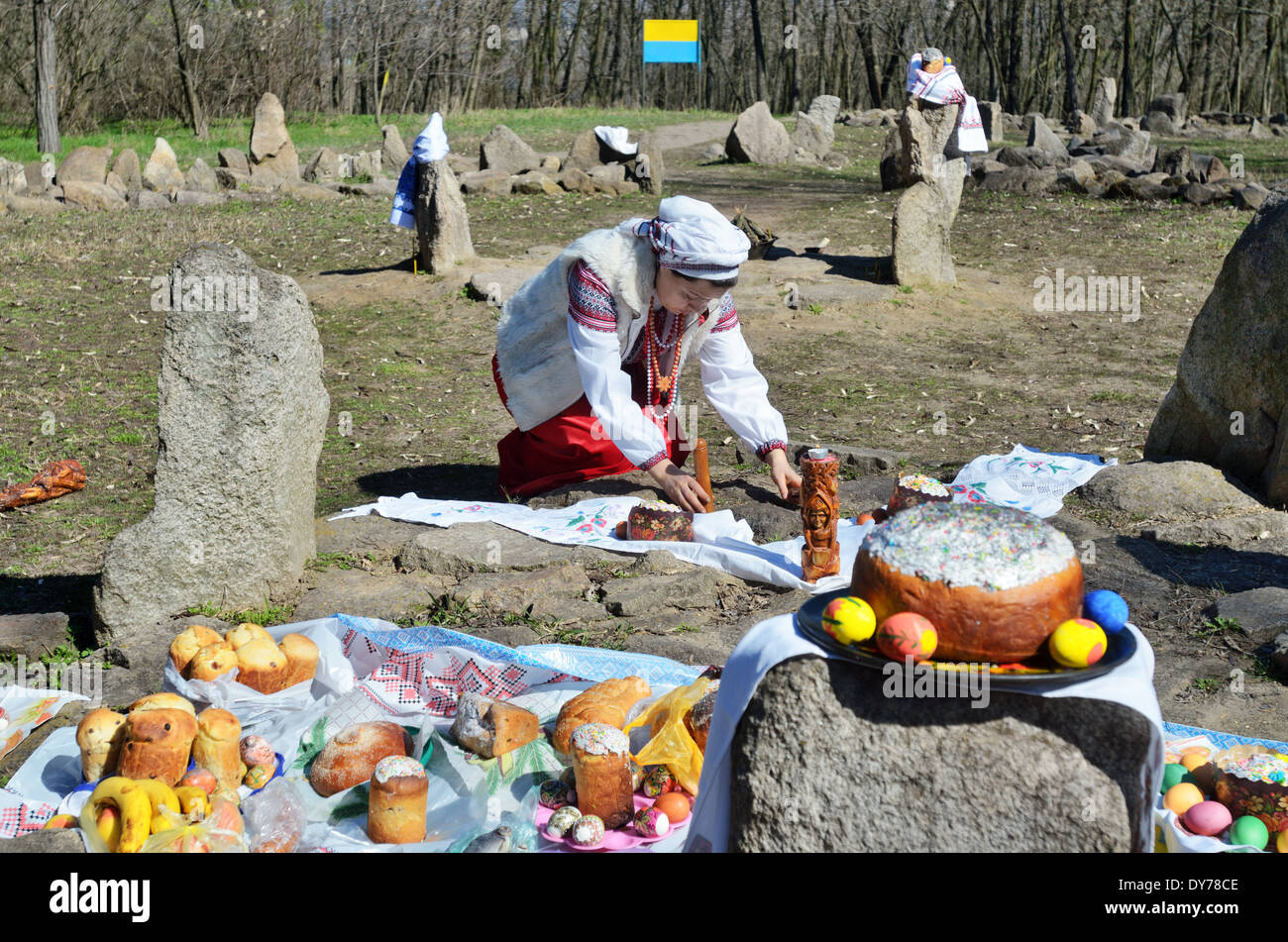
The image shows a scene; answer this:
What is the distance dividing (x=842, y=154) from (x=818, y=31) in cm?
2445

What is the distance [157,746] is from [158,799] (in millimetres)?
225

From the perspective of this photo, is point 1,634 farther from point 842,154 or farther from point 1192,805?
point 842,154

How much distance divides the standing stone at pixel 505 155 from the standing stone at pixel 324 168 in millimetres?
2080

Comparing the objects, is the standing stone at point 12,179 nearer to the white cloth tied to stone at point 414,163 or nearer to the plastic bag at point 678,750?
the white cloth tied to stone at point 414,163

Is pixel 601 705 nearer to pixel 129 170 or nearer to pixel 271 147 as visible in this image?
pixel 129 170

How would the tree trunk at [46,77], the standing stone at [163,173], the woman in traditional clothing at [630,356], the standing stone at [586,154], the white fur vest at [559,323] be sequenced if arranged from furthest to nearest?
1. the tree trunk at [46,77]
2. the standing stone at [586,154]
3. the standing stone at [163,173]
4. the white fur vest at [559,323]
5. the woman in traditional clothing at [630,356]

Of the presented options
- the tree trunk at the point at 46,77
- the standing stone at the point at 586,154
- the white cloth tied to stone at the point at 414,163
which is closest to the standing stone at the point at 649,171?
the standing stone at the point at 586,154

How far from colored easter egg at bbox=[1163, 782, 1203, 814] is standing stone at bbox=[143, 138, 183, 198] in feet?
48.3

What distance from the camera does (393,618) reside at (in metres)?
4.33

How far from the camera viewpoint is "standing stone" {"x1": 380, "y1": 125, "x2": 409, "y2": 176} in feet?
58.0

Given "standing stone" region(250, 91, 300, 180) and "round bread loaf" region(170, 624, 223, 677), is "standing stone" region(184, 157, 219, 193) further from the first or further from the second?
"round bread loaf" region(170, 624, 223, 677)

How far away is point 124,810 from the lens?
2818 mm

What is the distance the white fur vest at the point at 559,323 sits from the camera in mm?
4836

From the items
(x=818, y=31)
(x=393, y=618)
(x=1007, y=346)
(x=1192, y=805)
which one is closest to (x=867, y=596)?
(x=1192, y=805)
